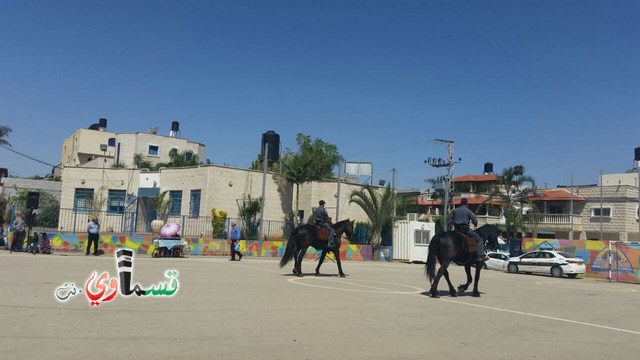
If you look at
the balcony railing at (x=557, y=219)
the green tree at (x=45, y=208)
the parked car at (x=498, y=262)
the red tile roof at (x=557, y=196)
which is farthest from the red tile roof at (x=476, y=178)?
the green tree at (x=45, y=208)

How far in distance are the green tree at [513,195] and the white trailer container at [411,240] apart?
17607mm

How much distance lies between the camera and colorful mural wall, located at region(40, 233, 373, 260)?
26828 millimetres

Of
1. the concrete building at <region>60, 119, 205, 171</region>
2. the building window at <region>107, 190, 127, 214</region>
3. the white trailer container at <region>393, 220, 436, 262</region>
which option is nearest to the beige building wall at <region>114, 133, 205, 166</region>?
the concrete building at <region>60, 119, 205, 171</region>

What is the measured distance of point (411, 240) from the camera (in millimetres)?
36938

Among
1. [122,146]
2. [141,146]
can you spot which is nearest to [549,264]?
[141,146]

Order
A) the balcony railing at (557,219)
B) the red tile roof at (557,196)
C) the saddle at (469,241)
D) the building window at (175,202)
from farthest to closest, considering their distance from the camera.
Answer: the red tile roof at (557,196) < the balcony railing at (557,219) < the building window at (175,202) < the saddle at (469,241)

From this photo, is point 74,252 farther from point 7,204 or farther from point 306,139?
point 306,139

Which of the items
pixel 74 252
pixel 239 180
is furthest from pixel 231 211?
pixel 74 252

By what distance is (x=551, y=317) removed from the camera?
1111 centimetres

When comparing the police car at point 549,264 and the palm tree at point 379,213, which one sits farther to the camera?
the palm tree at point 379,213

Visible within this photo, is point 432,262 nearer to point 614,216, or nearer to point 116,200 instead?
point 116,200

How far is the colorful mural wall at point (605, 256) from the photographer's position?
91.4 ft

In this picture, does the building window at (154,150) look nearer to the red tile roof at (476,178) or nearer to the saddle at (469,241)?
the red tile roof at (476,178)

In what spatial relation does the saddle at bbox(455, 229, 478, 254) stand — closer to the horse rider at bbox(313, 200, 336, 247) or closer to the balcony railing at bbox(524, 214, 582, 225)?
the horse rider at bbox(313, 200, 336, 247)
